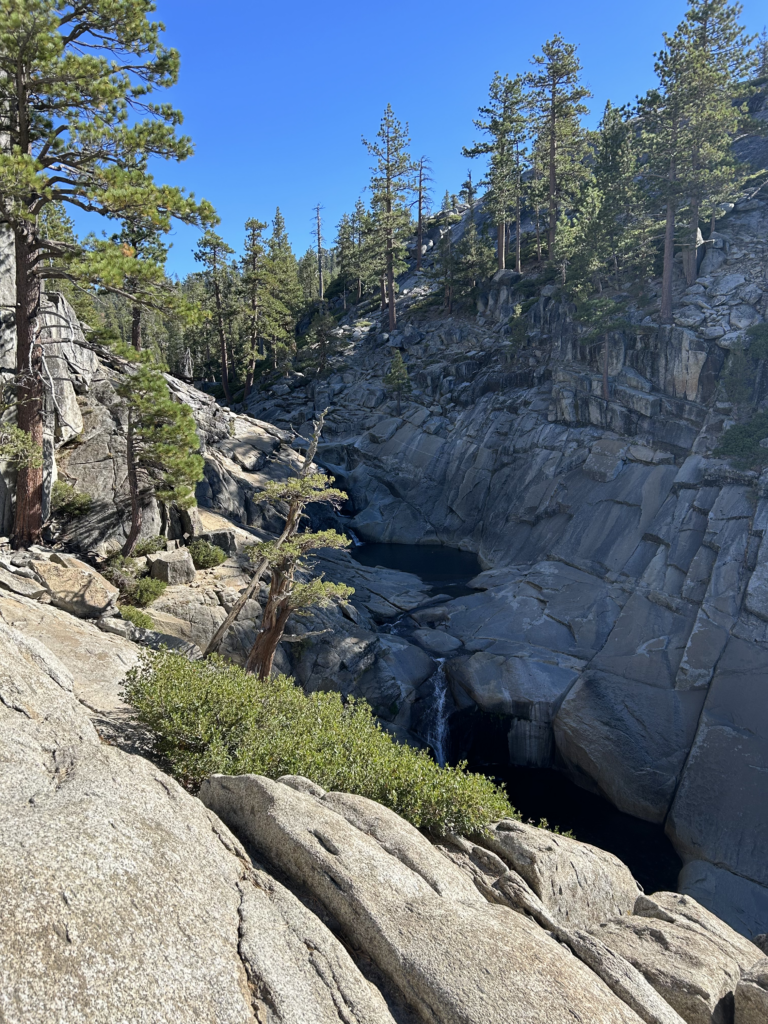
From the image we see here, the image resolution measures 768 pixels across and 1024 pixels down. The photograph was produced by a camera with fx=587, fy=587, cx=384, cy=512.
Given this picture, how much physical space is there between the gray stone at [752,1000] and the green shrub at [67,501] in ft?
73.6

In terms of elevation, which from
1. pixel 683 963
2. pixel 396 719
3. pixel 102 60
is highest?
pixel 102 60

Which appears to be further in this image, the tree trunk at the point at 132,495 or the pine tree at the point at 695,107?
the pine tree at the point at 695,107

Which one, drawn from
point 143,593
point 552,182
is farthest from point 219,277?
point 143,593

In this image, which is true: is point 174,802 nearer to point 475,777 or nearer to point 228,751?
point 228,751

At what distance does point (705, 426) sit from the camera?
31297mm

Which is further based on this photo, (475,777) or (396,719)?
(396,719)

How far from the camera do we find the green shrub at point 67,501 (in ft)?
70.9

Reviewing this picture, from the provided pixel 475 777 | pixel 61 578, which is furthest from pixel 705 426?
pixel 61 578

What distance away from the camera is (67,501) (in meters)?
21.8

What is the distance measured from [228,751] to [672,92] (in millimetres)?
42710

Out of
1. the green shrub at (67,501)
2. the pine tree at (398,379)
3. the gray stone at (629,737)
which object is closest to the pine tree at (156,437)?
the green shrub at (67,501)

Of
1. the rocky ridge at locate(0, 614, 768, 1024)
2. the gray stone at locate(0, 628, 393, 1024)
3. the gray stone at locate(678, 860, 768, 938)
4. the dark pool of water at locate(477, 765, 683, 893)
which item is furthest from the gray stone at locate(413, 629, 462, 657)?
the gray stone at locate(0, 628, 393, 1024)

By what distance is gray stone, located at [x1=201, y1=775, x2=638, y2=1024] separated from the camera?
5.77 m

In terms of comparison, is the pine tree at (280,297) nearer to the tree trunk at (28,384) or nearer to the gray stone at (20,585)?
the tree trunk at (28,384)
